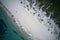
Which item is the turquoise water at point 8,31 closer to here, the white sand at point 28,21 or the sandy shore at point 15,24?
the sandy shore at point 15,24

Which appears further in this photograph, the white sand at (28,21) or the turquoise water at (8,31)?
the white sand at (28,21)

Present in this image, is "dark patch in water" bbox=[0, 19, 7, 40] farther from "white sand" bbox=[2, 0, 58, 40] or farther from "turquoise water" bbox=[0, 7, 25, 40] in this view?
"white sand" bbox=[2, 0, 58, 40]

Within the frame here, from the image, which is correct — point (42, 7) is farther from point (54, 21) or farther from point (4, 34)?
point (4, 34)

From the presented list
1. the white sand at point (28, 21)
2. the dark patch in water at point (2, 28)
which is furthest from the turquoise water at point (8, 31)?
the white sand at point (28, 21)

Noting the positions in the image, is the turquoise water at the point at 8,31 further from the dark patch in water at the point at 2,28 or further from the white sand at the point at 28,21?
the white sand at the point at 28,21

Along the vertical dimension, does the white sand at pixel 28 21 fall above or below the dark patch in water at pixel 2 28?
above

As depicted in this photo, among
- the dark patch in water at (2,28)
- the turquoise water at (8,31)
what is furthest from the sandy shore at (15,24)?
the dark patch in water at (2,28)

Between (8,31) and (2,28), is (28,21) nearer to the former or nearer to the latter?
(8,31)

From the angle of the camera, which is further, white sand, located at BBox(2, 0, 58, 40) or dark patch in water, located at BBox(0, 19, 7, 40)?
white sand, located at BBox(2, 0, 58, 40)

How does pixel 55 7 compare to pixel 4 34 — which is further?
pixel 55 7

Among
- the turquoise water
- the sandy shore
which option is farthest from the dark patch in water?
the sandy shore

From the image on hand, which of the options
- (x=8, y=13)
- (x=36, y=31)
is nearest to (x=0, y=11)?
(x=8, y=13)
